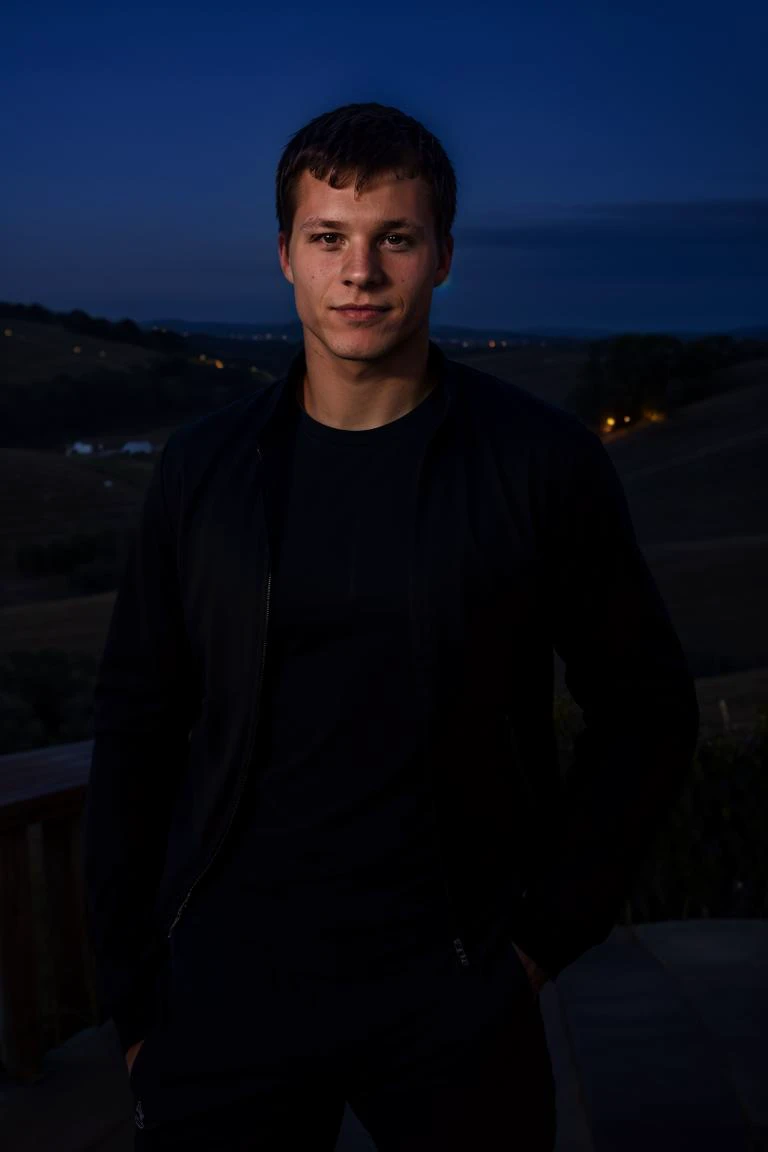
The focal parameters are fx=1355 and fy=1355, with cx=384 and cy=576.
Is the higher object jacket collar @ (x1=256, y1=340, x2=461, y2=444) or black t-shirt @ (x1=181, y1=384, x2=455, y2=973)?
jacket collar @ (x1=256, y1=340, x2=461, y2=444)

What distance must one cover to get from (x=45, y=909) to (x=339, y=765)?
1.98 m

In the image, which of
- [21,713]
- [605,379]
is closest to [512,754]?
[21,713]

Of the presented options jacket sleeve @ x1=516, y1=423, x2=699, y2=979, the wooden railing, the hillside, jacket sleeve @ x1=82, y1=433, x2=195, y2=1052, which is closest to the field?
the hillside

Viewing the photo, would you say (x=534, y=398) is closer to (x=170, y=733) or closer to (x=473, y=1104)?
(x=170, y=733)

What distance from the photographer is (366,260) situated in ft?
5.65

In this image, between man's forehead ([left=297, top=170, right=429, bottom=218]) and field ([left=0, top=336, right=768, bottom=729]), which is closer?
man's forehead ([left=297, top=170, right=429, bottom=218])

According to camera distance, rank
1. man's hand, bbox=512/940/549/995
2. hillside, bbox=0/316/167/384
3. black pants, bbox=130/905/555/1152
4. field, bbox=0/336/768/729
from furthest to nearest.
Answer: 1. hillside, bbox=0/316/167/384
2. field, bbox=0/336/768/729
3. man's hand, bbox=512/940/549/995
4. black pants, bbox=130/905/555/1152

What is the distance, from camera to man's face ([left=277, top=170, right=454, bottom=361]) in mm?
1732

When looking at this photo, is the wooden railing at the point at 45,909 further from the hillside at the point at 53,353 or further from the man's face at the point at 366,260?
the hillside at the point at 53,353

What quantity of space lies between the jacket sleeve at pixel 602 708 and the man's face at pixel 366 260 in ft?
0.94

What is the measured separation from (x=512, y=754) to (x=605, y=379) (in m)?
38.9

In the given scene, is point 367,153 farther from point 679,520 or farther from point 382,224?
point 679,520

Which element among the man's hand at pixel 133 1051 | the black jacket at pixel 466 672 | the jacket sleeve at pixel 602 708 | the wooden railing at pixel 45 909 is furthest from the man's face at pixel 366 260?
the wooden railing at pixel 45 909

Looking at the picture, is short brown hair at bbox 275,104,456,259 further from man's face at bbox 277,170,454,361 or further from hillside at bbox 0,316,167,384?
hillside at bbox 0,316,167,384
